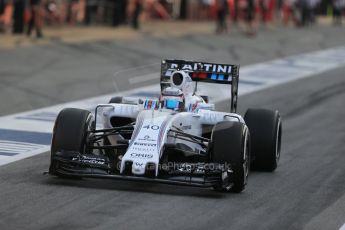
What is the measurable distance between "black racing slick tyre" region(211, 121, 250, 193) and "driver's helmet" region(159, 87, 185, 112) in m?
0.82

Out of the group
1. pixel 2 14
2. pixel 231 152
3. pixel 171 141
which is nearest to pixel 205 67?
pixel 171 141

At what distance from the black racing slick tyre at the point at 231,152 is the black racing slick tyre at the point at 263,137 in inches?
56.5

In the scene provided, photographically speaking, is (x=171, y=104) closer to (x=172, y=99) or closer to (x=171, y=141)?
(x=172, y=99)

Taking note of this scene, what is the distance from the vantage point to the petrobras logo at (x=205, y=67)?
12719mm

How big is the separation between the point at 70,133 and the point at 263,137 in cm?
242

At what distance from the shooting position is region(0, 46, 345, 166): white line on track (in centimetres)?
1431

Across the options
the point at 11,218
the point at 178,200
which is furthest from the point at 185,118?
the point at 11,218

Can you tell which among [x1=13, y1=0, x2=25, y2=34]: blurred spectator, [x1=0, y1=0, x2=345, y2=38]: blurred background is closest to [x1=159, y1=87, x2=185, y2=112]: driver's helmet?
[x1=0, y1=0, x2=345, y2=38]: blurred background

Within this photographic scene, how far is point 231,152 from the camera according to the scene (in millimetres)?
10930

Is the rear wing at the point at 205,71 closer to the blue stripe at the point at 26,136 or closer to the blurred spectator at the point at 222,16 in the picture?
the blue stripe at the point at 26,136

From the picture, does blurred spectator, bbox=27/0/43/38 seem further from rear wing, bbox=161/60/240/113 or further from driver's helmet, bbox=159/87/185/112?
driver's helmet, bbox=159/87/185/112

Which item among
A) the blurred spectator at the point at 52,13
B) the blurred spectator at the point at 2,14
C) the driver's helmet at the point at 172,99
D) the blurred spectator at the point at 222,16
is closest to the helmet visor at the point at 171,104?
the driver's helmet at the point at 172,99

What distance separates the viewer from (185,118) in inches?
→ 459

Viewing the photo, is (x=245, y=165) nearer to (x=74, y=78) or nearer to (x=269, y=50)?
(x=74, y=78)
